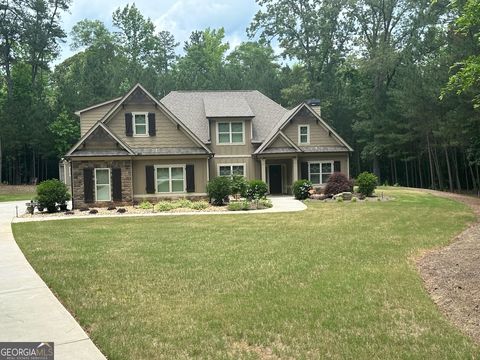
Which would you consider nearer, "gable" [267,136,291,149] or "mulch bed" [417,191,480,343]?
"mulch bed" [417,191,480,343]

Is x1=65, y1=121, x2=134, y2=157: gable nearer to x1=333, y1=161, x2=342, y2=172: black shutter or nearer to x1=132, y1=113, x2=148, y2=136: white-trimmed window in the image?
x1=132, y1=113, x2=148, y2=136: white-trimmed window

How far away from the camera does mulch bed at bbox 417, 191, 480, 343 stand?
17.1 ft

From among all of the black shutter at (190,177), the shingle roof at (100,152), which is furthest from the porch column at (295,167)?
the shingle roof at (100,152)

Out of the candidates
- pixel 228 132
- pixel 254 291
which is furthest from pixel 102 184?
pixel 254 291

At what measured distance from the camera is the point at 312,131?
28.1 metres

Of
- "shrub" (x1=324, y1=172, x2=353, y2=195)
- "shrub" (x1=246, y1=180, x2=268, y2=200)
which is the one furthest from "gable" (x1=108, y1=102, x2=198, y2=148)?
"shrub" (x1=324, y1=172, x2=353, y2=195)

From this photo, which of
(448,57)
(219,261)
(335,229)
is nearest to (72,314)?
(219,261)

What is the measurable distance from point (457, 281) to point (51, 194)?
59.9 feet

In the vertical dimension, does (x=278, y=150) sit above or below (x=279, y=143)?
below

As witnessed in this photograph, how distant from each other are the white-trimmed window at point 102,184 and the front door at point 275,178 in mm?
11157

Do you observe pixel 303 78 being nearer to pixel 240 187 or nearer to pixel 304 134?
pixel 304 134

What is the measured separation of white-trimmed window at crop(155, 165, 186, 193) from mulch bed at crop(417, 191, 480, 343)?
16668mm

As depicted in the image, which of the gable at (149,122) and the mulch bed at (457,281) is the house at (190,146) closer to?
the gable at (149,122)

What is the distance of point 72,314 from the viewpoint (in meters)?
5.53
